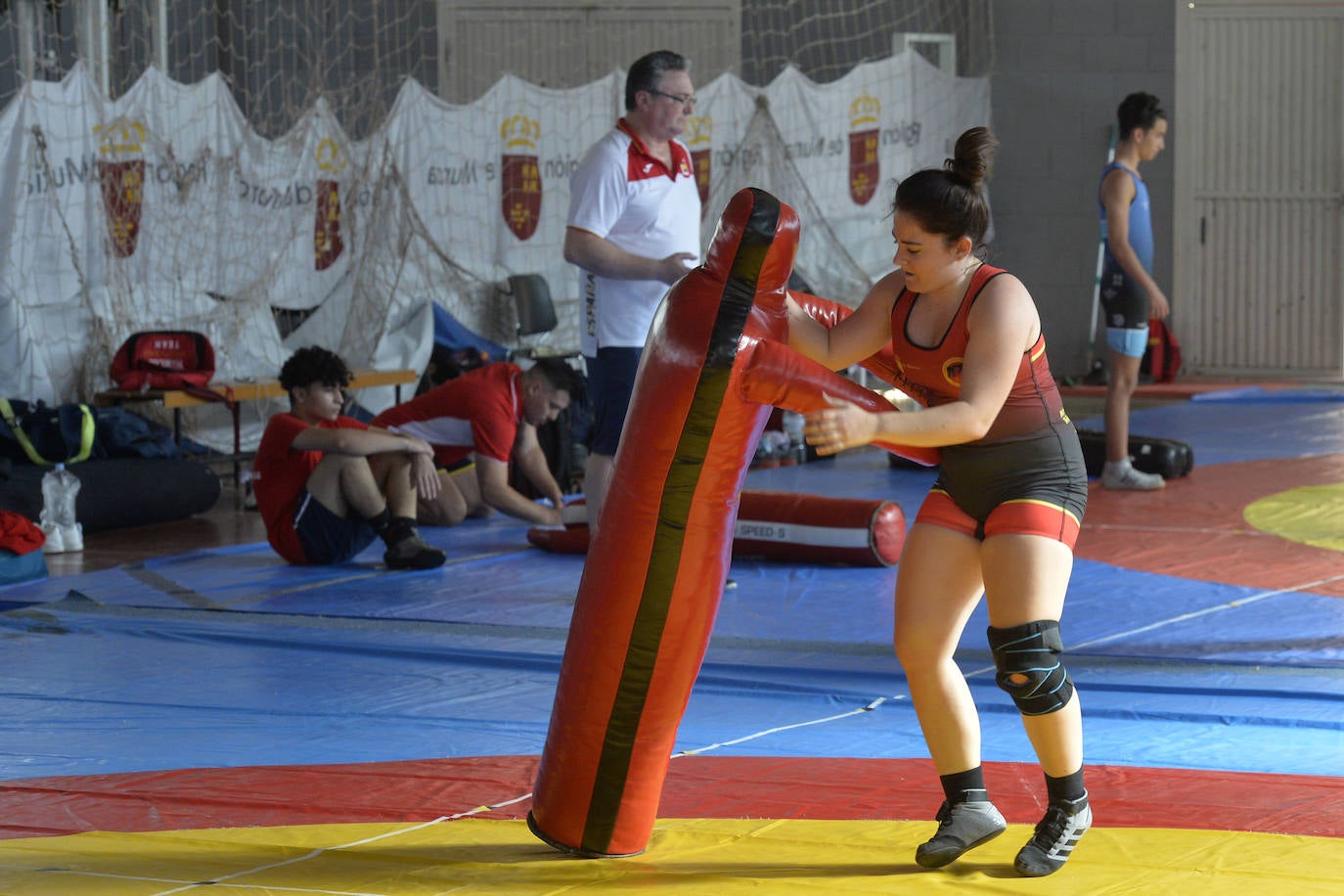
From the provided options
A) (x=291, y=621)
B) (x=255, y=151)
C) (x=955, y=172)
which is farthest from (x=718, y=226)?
(x=255, y=151)

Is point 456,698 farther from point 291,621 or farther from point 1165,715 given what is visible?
point 1165,715

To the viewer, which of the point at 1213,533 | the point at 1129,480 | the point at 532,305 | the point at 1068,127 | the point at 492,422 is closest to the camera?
the point at 1213,533

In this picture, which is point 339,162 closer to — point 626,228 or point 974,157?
point 626,228

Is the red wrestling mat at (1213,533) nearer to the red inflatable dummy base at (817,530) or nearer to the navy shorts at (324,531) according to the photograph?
the red inflatable dummy base at (817,530)

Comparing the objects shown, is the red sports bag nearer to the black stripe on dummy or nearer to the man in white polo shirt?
the man in white polo shirt

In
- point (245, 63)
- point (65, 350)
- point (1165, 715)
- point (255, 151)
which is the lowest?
point (1165, 715)

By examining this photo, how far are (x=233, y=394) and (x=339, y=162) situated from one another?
206cm

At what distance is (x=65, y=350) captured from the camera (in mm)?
7961

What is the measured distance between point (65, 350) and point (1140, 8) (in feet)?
27.9

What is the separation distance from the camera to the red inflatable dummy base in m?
5.18

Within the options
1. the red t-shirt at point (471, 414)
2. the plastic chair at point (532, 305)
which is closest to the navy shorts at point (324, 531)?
the red t-shirt at point (471, 414)

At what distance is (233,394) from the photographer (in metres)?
7.74

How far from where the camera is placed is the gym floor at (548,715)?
246 cm

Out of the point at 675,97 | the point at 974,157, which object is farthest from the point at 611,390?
the point at 974,157
